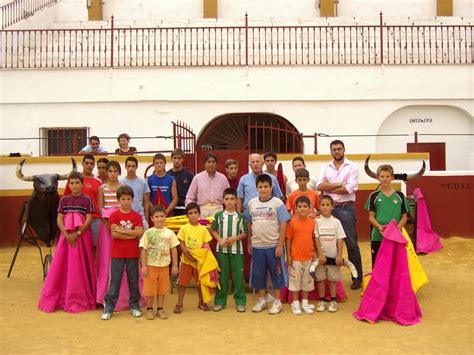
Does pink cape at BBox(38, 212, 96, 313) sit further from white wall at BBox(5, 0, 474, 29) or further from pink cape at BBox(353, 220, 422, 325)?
white wall at BBox(5, 0, 474, 29)

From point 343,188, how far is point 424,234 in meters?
4.77

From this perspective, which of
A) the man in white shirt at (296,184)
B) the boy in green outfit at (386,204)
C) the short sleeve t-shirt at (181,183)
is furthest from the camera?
the short sleeve t-shirt at (181,183)

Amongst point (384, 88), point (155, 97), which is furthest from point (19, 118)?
point (384, 88)

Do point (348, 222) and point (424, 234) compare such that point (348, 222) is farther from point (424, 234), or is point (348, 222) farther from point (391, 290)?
point (424, 234)

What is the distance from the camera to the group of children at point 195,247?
643 cm

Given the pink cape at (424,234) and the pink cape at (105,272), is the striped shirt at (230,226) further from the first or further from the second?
the pink cape at (424,234)

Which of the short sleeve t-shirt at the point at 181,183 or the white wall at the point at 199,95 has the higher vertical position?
the white wall at the point at 199,95

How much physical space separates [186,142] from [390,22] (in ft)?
31.3

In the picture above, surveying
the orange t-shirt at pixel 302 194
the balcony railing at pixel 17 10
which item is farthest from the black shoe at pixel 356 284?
the balcony railing at pixel 17 10

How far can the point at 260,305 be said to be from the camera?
6.62 meters

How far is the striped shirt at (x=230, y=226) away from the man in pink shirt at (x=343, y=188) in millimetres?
1427

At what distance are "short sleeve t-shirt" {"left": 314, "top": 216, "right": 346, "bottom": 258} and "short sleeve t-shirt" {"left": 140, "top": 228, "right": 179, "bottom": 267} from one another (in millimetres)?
1756

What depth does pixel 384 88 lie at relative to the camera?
49.1 ft

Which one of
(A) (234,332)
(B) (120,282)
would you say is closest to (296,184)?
(A) (234,332)
